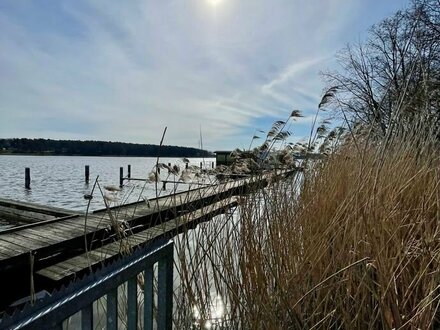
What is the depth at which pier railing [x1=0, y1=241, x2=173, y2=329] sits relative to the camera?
2.05ft

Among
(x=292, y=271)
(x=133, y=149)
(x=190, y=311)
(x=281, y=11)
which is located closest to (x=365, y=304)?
(x=292, y=271)

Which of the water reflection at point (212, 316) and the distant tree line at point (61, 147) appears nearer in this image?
the water reflection at point (212, 316)

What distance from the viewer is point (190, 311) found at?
1827 mm

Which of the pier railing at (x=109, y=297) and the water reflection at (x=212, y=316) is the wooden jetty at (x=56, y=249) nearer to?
the water reflection at (x=212, y=316)

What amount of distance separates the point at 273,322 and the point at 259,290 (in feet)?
0.64

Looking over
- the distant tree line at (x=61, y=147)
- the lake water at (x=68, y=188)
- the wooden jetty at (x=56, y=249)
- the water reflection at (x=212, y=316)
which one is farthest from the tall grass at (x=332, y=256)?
the distant tree line at (x=61, y=147)

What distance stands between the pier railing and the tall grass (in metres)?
0.50

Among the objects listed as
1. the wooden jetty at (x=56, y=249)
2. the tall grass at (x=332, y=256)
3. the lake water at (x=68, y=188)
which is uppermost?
the tall grass at (x=332, y=256)

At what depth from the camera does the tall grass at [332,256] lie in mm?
1279

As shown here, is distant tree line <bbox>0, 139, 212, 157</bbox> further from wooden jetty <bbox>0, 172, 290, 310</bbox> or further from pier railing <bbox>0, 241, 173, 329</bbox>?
pier railing <bbox>0, 241, 173, 329</bbox>

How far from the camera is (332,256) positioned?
1474 millimetres

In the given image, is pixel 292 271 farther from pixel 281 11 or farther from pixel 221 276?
pixel 281 11

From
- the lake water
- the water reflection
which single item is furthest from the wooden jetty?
the water reflection

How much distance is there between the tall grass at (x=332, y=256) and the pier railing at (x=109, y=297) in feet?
1.63
